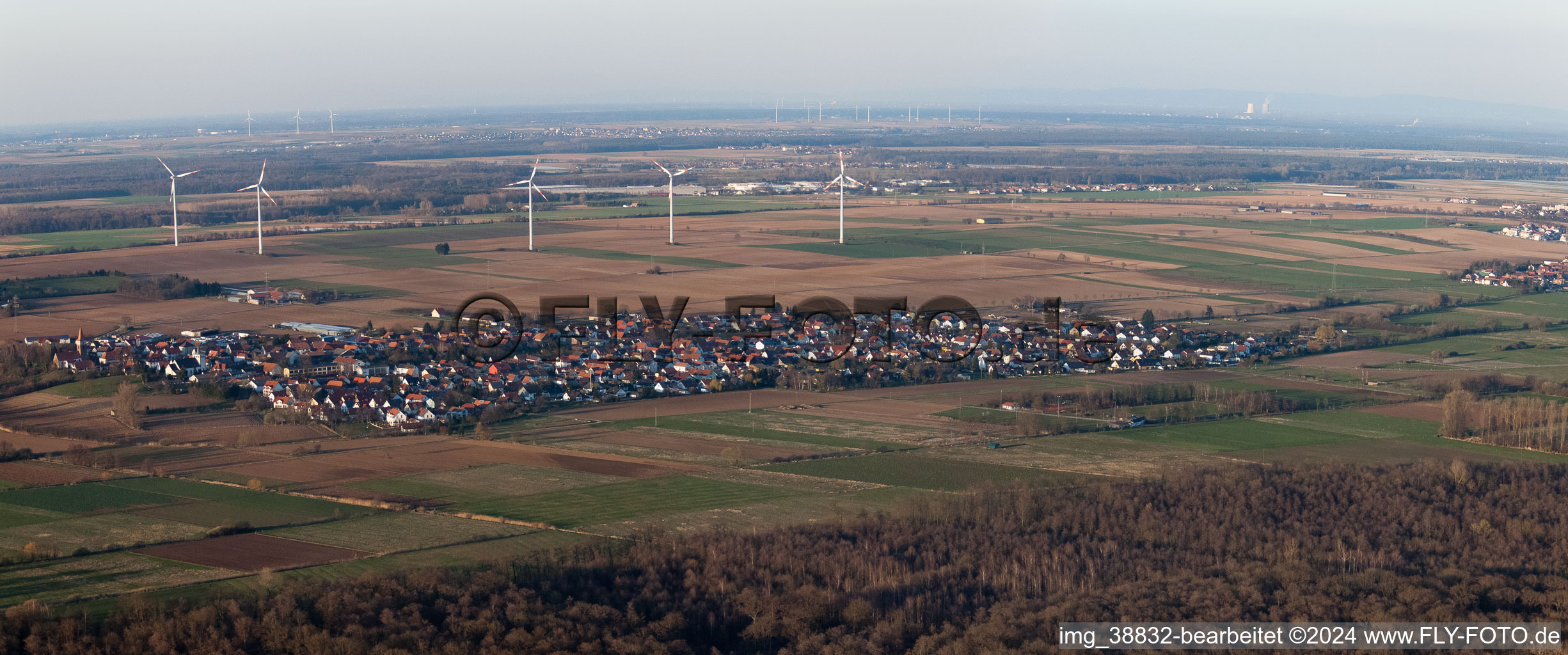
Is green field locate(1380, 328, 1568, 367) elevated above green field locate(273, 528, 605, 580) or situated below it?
above

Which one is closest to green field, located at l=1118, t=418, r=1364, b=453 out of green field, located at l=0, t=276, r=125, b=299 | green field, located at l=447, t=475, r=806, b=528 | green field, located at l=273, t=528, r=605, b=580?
green field, located at l=447, t=475, r=806, b=528

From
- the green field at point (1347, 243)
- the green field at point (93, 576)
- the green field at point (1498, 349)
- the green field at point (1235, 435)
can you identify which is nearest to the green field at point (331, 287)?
the green field at point (1235, 435)

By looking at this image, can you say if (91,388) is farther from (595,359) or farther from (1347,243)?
(1347,243)

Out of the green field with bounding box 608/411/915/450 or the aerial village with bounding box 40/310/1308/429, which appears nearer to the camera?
the green field with bounding box 608/411/915/450

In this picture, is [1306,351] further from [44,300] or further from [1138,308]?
[44,300]

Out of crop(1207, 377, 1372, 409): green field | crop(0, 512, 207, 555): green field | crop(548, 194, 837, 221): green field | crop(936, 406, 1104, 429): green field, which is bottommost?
crop(0, 512, 207, 555): green field

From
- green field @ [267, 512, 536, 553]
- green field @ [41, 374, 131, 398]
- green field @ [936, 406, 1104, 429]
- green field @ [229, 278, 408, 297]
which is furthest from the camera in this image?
green field @ [229, 278, 408, 297]

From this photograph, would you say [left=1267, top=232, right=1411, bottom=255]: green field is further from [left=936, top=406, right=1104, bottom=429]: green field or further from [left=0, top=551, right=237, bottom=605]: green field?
[left=0, top=551, right=237, bottom=605]: green field
